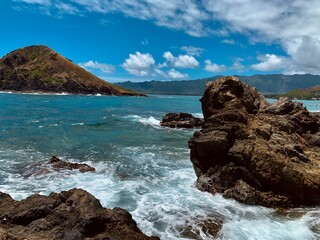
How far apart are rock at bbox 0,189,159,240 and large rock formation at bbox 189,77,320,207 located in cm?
1066

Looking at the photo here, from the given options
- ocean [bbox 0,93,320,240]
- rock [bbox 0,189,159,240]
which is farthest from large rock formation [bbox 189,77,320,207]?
rock [bbox 0,189,159,240]

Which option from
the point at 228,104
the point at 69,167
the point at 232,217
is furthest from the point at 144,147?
the point at 232,217

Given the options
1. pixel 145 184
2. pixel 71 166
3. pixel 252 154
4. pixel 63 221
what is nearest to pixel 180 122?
pixel 71 166

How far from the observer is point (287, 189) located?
2056cm

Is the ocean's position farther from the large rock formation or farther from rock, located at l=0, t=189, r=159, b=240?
rock, located at l=0, t=189, r=159, b=240

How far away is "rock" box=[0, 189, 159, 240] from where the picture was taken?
11.4 m

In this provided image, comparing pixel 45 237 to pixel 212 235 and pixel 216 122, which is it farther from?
pixel 216 122

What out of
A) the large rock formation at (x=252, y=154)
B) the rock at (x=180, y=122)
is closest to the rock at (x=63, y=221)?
the large rock formation at (x=252, y=154)

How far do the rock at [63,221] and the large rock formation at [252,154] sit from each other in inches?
420

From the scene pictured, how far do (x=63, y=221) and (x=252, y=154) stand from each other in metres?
13.5

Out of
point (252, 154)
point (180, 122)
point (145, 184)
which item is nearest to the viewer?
point (252, 154)

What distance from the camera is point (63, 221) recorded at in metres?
12.1

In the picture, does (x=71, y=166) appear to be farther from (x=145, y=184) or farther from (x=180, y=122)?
(x=180, y=122)

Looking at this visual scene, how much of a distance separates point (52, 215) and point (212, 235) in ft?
25.1
